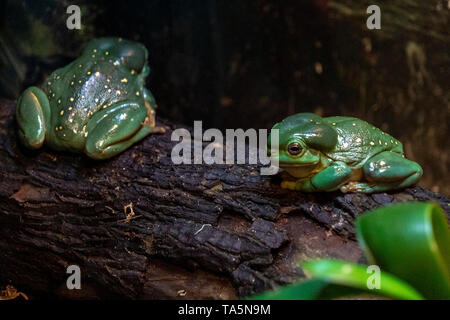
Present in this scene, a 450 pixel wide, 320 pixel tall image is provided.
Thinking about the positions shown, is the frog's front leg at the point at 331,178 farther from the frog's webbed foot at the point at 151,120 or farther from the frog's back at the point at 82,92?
the frog's back at the point at 82,92

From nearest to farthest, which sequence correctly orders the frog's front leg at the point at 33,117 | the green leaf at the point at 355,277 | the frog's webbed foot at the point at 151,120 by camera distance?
the green leaf at the point at 355,277 < the frog's front leg at the point at 33,117 < the frog's webbed foot at the point at 151,120

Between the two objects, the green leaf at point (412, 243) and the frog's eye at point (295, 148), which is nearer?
the green leaf at point (412, 243)

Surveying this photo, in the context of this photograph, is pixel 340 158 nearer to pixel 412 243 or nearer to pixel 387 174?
pixel 387 174

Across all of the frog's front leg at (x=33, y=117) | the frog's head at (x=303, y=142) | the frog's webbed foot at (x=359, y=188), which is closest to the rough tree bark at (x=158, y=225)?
the frog's webbed foot at (x=359, y=188)

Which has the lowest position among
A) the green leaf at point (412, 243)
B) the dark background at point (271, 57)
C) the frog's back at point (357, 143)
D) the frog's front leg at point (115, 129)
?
the green leaf at point (412, 243)

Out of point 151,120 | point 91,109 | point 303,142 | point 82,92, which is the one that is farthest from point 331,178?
point 82,92

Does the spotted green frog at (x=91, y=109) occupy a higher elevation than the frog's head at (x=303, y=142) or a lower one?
higher
